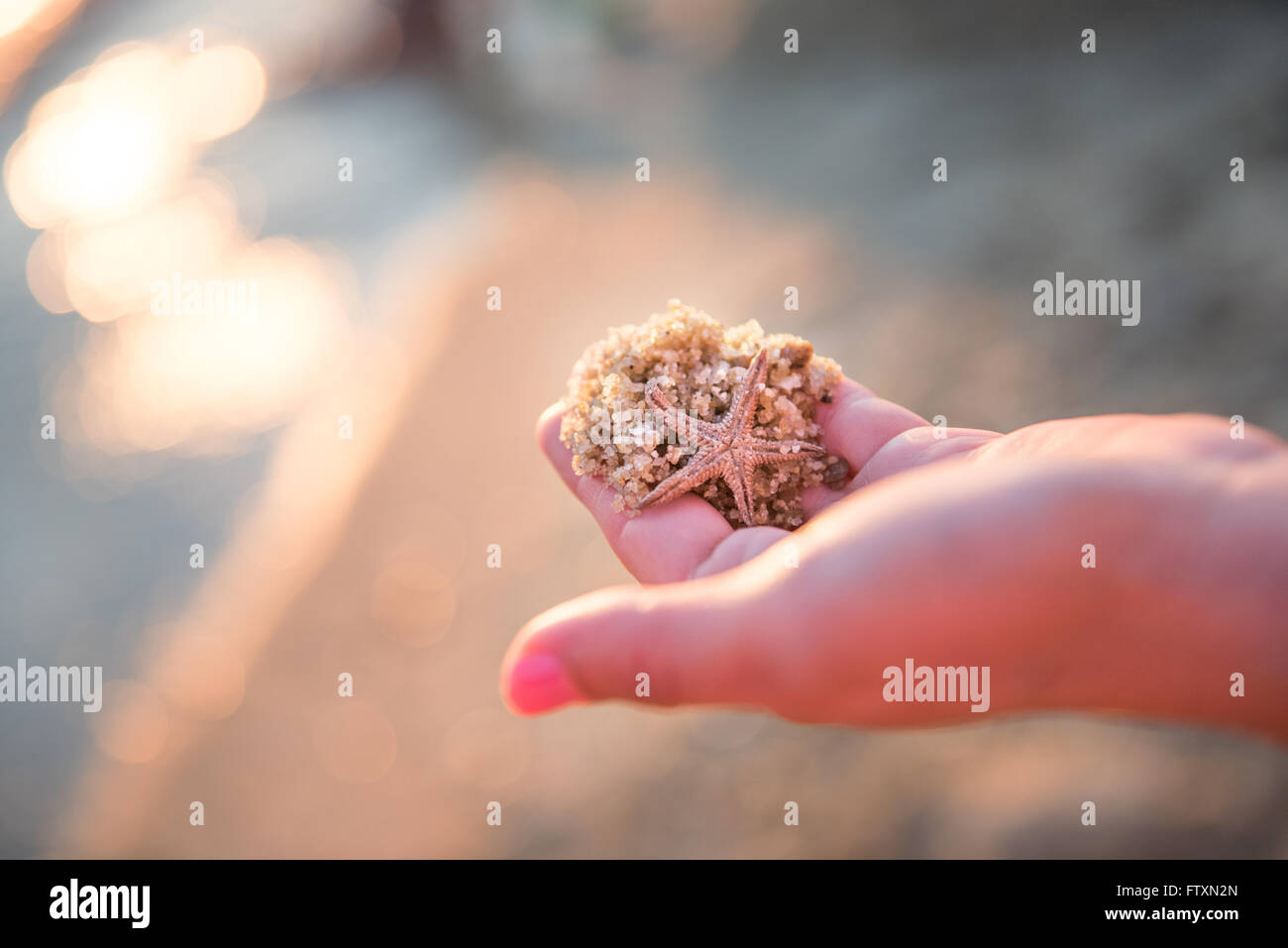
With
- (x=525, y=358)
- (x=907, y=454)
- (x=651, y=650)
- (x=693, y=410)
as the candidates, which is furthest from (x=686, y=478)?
(x=525, y=358)

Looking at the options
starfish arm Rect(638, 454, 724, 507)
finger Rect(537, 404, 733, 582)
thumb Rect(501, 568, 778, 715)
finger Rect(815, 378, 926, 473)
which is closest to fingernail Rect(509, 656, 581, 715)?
thumb Rect(501, 568, 778, 715)

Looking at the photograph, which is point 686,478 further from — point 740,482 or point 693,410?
point 693,410

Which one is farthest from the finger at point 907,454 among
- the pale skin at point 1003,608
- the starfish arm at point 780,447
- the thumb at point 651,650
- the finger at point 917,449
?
the thumb at point 651,650

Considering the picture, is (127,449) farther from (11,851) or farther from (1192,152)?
(1192,152)

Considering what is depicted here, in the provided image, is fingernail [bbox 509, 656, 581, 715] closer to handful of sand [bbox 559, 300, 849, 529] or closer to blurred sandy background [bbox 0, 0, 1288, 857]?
handful of sand [bbox 559, 300, 849, 529]

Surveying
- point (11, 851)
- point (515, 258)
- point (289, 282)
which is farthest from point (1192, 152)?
point (11, 851)

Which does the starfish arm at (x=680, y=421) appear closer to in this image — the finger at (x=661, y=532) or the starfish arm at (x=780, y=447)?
the starfish arm at (x=780, y=447)
